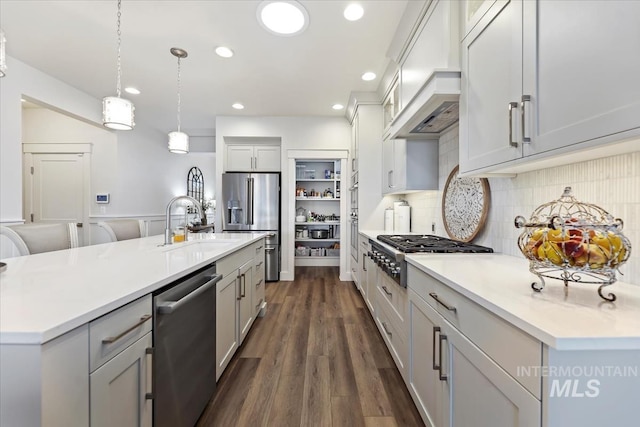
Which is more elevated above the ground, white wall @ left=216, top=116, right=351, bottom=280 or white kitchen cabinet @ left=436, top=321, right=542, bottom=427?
white wall @ left=216, top=116, right=351, bottom=280

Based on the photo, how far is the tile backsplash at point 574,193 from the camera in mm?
974

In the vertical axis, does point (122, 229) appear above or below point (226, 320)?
above

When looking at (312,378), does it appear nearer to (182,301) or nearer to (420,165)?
(182,301)

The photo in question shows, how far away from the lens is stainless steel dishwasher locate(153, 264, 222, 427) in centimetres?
101

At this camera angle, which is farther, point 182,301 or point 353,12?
point 353,12

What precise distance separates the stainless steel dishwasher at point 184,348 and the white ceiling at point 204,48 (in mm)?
2137

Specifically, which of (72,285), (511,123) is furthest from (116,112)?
(511,123)

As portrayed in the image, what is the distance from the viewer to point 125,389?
0.85 meters

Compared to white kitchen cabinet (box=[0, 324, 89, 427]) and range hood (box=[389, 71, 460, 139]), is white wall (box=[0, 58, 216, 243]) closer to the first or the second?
white kitchen cabinet (box=[0, 324, 89, 427])

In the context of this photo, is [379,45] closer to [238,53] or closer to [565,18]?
[238,53]

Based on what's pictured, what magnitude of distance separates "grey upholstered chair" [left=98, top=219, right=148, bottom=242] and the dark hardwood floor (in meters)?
1.62

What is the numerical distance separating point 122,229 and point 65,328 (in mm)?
2552

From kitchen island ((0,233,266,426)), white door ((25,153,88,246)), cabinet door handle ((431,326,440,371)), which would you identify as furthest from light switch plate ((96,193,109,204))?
cabinet door handle ((431,326,440,371))

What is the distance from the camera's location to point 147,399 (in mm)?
948
